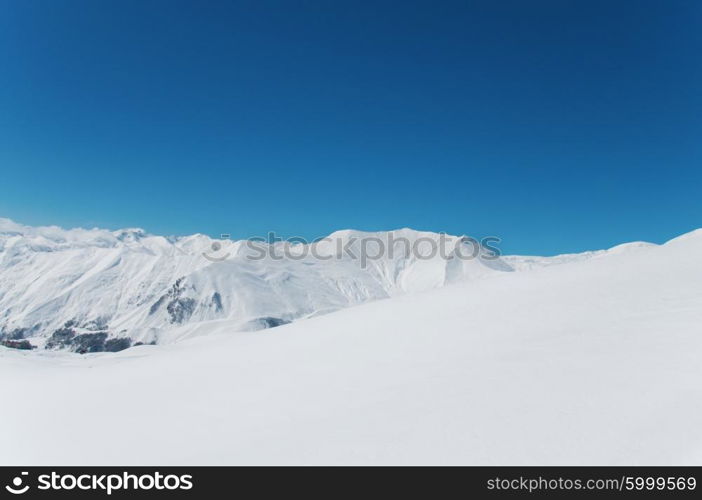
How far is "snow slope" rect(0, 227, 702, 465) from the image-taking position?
16.5ft

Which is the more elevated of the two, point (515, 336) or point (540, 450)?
point (515, 336)

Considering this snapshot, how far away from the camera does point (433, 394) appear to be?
6.46 meters

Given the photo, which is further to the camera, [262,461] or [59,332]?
[59,332]

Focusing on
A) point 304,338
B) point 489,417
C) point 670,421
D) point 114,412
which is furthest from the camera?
point 304,338

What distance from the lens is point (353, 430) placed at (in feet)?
18.5

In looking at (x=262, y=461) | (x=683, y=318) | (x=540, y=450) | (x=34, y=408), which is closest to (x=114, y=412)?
(x=34, y=408)

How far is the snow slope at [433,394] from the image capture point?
5.04 metres

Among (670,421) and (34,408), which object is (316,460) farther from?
(34,408)

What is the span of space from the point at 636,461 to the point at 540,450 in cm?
97
